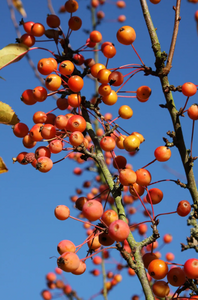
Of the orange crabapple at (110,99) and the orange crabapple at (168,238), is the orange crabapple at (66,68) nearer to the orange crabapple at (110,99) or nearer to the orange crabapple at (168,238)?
the orange crabapple at (110,99)

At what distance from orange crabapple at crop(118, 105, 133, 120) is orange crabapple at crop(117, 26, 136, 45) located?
40 cm

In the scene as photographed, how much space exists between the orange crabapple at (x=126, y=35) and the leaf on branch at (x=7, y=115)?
2.68 ft

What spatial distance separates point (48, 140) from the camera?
1817mm

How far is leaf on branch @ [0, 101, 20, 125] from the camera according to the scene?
188 cm

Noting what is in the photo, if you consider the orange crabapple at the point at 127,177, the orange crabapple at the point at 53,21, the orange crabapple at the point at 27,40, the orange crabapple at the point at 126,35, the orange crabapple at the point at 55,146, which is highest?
the orange crabapple at the point at 53,21

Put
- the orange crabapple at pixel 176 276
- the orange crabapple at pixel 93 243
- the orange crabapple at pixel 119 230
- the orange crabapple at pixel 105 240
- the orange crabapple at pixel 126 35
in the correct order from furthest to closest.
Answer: the orange crabapple at pixel 126 35 → the orange crabapple at pixel 93 243 → the orange crabapple at pixel 105 240 → the orange crabapple at pixel 176 276 → the orange crabapple at pixel 119 230

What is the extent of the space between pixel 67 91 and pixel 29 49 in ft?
1.36

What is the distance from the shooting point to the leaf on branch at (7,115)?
1.88 meters

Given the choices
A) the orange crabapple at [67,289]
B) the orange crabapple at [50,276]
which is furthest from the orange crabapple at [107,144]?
the orange crabapple at [50,276]

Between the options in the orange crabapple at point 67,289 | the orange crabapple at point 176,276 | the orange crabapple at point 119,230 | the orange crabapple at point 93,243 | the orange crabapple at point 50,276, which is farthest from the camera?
the orange crabapple at point 50,276

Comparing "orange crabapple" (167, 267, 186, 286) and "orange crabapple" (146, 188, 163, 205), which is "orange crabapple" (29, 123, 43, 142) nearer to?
"orange crabapple" (146, 188, 163, 205)

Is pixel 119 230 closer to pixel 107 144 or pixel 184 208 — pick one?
pixel 184 208

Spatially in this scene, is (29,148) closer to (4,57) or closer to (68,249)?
(4,57)

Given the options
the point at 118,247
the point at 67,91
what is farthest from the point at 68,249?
the point at 67,91
